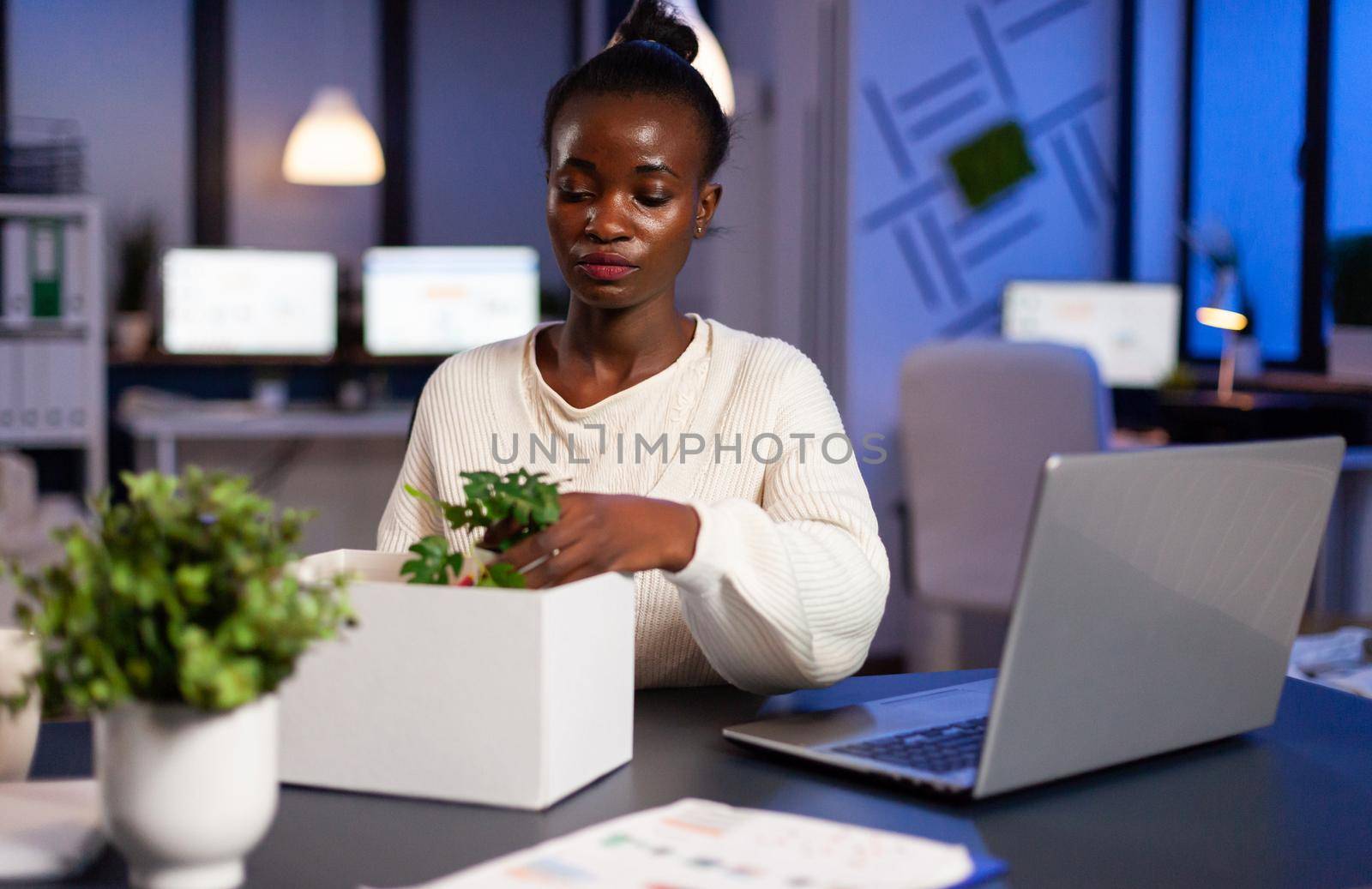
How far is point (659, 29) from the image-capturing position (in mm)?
1409

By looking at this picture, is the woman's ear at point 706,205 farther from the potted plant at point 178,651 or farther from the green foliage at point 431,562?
the potted plant at point 178,651

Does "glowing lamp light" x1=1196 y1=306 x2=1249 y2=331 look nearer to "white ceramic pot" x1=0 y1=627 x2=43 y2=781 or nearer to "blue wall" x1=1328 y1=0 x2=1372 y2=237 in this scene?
"blue wall" x1=1328 y1=0 x2=1372 y2=237

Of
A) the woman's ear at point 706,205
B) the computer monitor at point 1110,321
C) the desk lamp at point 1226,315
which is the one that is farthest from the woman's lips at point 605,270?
the computer monitor at point 1110,321

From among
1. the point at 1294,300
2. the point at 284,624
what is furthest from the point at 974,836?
the point at 1294,300

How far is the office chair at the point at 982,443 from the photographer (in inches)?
114

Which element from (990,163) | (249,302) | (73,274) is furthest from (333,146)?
(990,163)

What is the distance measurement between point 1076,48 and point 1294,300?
994 millimetres

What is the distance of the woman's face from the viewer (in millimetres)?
1177

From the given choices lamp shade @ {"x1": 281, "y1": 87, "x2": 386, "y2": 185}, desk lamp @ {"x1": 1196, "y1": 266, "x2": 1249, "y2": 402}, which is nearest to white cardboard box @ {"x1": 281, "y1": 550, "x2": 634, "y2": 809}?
desk lamp @ {"x1": 1196, "y1": 266, "x2": 1249, "y2": 402}

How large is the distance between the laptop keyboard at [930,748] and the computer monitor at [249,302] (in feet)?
12.8

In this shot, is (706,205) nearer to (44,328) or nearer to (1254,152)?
(1254,152)

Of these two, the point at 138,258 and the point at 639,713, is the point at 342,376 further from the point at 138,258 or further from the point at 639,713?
the point at 639,713

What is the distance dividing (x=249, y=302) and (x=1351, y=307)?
10.5 ft

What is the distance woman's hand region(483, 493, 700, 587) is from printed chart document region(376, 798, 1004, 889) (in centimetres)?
17
